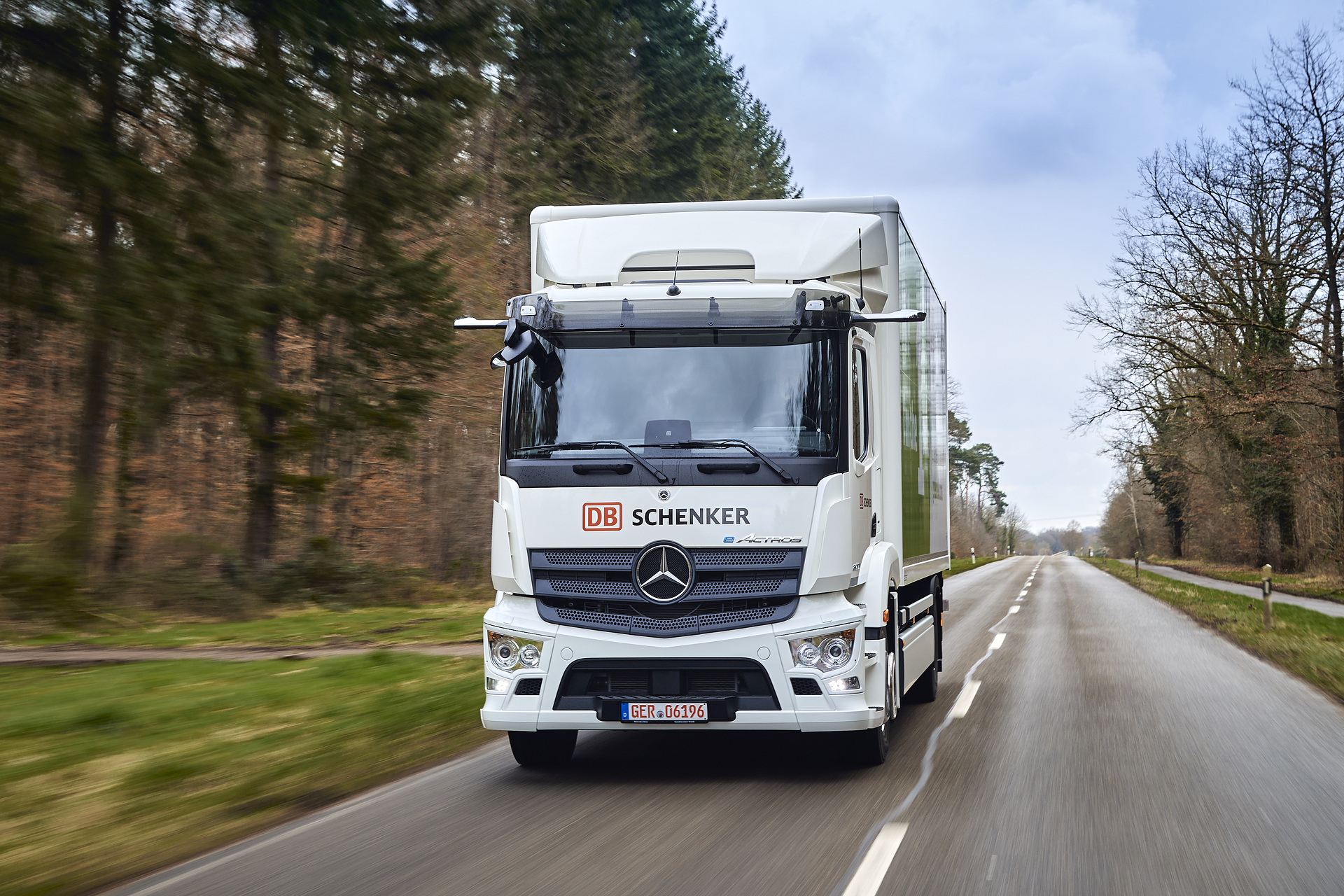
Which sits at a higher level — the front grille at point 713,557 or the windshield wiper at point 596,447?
the windshield wiper at point 596,447

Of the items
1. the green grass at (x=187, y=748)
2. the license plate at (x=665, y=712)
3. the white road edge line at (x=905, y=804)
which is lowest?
the green grass at (x=187, y=748)

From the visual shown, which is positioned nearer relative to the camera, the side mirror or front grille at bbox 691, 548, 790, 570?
front grille at bbox 691, 548, 790, 570

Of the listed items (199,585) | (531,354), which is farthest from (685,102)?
(531,354)

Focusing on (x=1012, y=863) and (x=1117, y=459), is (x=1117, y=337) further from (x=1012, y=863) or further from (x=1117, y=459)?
(x=1012, y=863)

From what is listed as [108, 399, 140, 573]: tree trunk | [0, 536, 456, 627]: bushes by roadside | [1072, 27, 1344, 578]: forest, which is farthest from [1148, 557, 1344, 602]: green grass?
[108, 399, 140, 573]: tree trunk

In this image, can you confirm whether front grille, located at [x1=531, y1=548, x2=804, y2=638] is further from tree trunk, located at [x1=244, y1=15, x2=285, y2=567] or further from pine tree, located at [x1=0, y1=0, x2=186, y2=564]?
tree trunk, located at [x1=244, y1=15, x2=285, y2=567]

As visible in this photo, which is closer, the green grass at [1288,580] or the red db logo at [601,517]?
the red db logo at [601,517]

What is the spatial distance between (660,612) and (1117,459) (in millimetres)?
46079

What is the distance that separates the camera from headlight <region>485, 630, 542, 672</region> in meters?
6.76

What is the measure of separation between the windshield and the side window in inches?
7.9

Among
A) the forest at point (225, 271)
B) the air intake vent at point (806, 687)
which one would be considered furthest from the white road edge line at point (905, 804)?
the forest at point (225, 271)

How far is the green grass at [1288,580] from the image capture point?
28.8m

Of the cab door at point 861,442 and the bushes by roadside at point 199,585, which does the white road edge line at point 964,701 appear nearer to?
the cab door at point 861,442

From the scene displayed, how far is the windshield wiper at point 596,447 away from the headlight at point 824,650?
1.07m
